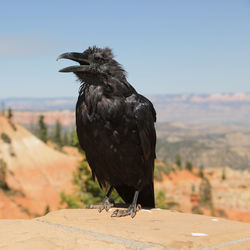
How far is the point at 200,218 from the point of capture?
495 cm

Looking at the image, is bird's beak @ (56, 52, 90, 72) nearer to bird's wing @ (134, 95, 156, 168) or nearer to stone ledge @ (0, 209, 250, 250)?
bird's wing @ (134, 95, 156, 168)

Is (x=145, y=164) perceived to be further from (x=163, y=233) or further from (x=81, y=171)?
(x=81, y=171)

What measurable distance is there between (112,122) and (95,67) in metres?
0.86

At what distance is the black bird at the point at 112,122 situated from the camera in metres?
5.53

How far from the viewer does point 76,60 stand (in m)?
5.70

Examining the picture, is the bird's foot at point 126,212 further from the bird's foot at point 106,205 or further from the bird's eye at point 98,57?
the bird's eye at point 98,57

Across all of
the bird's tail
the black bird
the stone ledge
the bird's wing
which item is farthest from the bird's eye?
the stone ledge

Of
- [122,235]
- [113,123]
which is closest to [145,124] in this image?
[113,123]

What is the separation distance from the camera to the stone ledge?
3395 millimetres

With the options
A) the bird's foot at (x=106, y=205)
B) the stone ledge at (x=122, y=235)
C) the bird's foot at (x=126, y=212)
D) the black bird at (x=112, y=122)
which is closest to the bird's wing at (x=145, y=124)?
the black bird at (x=112, y=122)

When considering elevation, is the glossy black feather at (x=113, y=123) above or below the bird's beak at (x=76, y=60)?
below

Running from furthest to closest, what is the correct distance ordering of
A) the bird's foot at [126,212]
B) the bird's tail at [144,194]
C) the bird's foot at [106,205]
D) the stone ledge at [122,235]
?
the bird's tail at [144,194] → the bird's foot at [106,205] → the bird's foot at [126,212] → the stone ledge at [122,235]

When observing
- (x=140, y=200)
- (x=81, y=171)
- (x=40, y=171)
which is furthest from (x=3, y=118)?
(x=140, y=200)

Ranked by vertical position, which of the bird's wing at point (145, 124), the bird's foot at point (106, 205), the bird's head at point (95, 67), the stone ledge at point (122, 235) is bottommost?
the bird's foot at point (106, 205)
